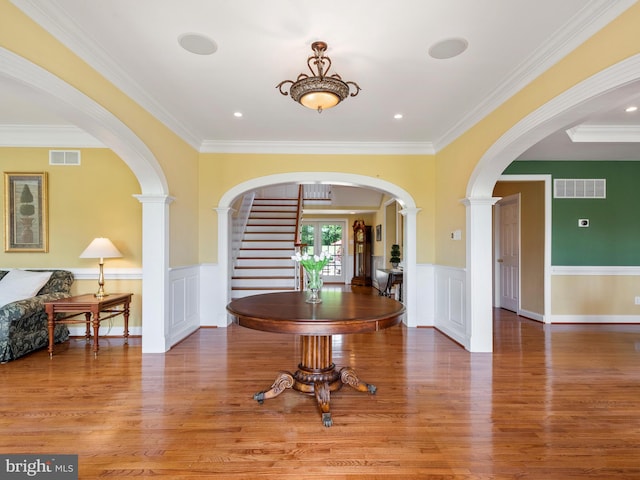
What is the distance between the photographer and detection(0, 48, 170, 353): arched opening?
2611mm

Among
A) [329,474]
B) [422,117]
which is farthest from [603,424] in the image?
[422,117]

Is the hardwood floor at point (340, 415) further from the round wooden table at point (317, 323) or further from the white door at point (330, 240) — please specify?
the white door at point (330, 240)

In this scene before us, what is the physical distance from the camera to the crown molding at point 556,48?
6.87 feet

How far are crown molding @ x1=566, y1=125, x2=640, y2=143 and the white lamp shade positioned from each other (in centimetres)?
588

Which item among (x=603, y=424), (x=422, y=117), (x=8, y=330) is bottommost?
(x=603, y=424)

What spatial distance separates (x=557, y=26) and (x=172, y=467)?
3.74m

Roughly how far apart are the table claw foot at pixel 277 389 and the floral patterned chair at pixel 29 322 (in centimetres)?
280

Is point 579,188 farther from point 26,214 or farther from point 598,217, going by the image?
point 26,214

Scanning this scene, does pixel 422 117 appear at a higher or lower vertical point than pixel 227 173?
higher

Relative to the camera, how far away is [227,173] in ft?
16.2

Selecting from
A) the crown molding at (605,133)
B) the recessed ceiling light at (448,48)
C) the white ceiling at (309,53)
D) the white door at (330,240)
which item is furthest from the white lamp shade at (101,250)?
the white door at (330,240)

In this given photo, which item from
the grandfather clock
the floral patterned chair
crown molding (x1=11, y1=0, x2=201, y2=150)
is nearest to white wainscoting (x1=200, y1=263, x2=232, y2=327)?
the floral patterned chair

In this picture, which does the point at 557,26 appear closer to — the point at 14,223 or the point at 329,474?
the point at 329,474

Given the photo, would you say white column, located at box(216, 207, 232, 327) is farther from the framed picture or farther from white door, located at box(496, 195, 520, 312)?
white door, located at box(496, 195, 520, 312)
